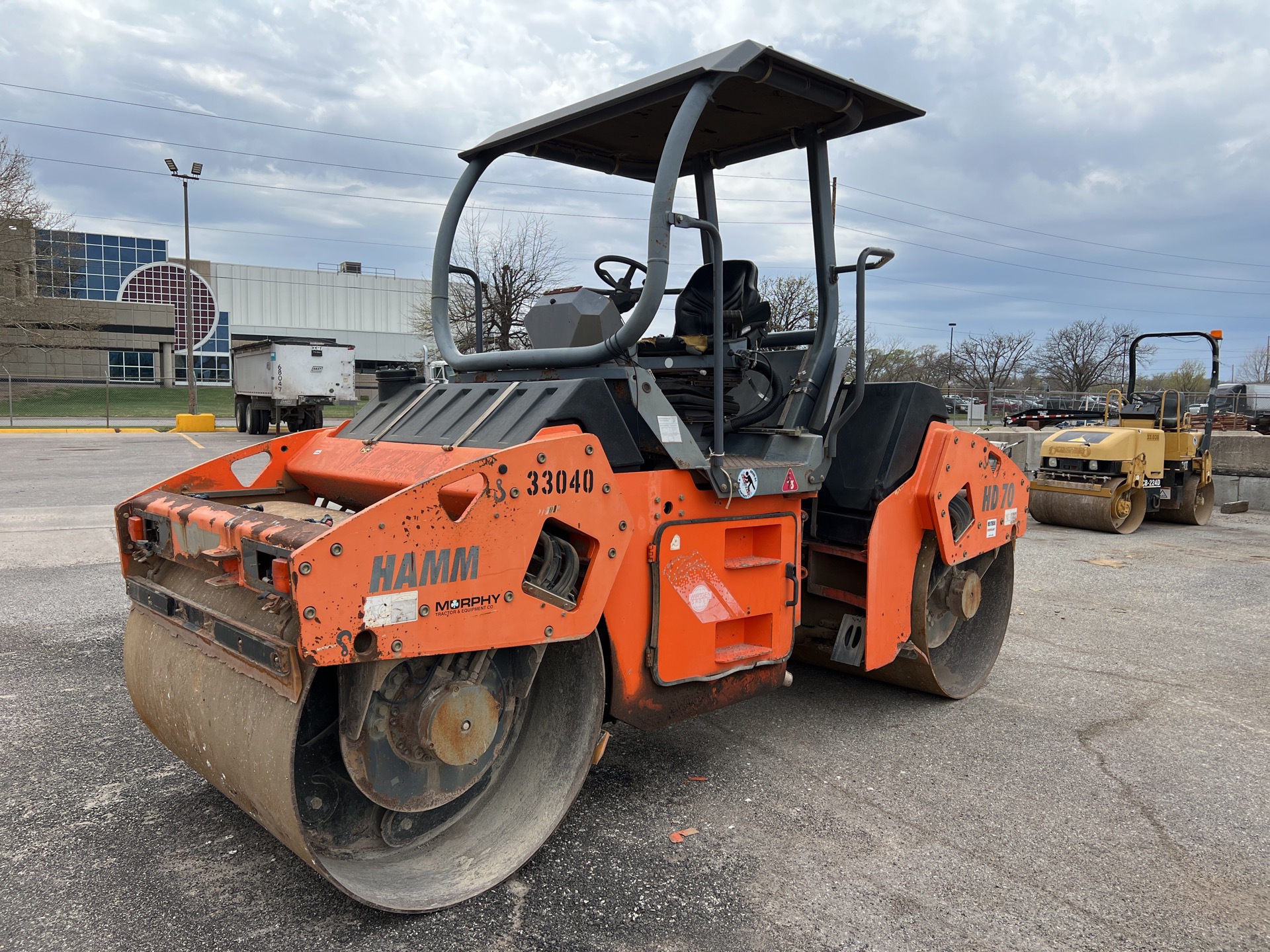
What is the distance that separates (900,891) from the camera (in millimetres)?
2838

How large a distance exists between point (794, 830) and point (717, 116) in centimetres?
285

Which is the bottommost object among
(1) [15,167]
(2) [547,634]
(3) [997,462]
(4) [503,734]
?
(4) [503,734]

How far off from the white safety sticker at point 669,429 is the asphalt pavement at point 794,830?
1.34 metres

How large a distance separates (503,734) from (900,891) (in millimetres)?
1299

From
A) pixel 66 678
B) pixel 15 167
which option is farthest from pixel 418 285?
pixel 66 678

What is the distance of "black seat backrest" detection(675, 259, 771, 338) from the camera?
12.5 ft

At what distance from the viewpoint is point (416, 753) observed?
2.67m

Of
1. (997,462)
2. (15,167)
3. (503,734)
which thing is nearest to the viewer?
(503,734)

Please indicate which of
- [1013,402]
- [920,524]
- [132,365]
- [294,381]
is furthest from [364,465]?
[132,365]

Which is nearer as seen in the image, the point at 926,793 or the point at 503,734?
the point at 503,734

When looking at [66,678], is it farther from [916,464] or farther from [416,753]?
[916,464]

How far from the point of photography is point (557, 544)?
288 cm

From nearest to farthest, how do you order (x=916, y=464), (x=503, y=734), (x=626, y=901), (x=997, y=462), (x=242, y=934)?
1. (x=242, y=934)
2. (x=626, y=901)
3. (x=503, y=734)
4. (x=916, y=464)
5. (x=997, y=462)

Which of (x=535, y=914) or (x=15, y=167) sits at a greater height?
(x=15, y=167)
